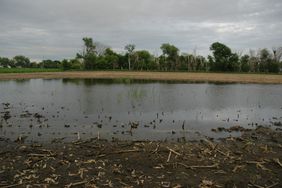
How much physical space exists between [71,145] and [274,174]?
6555 mm

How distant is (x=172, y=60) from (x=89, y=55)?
3035cm

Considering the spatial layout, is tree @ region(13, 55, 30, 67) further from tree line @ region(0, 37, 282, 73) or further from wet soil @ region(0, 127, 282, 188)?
wet soil @ region(0, 127, 282, 188)

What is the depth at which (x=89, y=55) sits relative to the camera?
106 meters

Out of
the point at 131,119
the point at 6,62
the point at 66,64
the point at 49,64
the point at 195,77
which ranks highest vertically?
the point at 6,62

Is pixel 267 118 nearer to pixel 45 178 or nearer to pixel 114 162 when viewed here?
pixel 114 162

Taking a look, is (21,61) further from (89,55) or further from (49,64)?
(89,55)

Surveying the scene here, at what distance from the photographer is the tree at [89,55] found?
104 meters

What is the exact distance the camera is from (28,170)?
7.75m

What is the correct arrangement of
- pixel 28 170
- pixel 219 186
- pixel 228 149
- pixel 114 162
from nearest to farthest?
pixel 219 186, pixel 28 170, pixel 114 162, pixel 228 149

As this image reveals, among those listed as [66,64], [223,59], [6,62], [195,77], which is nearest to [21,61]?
[6,62]

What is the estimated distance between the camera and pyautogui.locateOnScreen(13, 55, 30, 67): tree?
526 ft

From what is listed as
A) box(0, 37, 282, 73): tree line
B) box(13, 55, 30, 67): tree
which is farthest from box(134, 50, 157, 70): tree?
box(13, 55, 30, 67): tree

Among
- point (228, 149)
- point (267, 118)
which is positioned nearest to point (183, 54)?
point (267, 118)

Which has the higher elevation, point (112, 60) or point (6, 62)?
point (6, 62)
